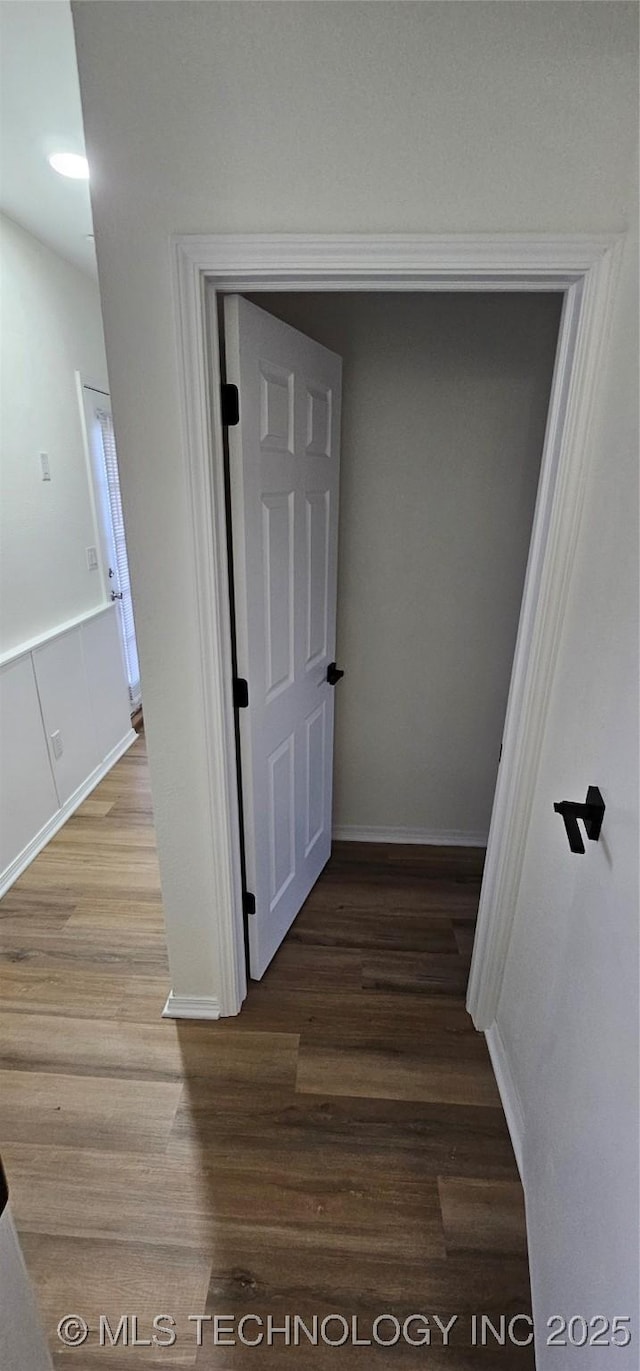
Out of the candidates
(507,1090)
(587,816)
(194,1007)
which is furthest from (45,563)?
(507,1090)

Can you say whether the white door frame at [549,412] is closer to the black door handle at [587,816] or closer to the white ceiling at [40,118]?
the black door handle at [587,816]

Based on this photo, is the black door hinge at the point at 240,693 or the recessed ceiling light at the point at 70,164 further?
the recessed ceiling light at the point at 70,164

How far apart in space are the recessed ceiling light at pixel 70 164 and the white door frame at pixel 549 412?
129 cm

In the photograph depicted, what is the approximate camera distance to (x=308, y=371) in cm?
163

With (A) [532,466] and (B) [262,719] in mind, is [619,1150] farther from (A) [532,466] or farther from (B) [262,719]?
(A) [532,466]

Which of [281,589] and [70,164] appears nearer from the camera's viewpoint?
[281,589]

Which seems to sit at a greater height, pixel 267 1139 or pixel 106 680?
pixel 106 680

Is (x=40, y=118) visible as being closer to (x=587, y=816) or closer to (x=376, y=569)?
(x=376, y=569)

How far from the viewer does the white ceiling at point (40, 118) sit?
137 cm

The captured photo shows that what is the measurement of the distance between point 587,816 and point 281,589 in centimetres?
101

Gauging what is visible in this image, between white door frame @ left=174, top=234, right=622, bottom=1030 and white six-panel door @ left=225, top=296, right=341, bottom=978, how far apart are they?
78 mm

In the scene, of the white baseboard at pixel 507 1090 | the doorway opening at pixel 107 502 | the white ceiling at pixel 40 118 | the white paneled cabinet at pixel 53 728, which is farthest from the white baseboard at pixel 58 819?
the white ceiling at pixel 40 118

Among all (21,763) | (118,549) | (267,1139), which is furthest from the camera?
(118,549)

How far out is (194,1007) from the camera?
1.77 meters
